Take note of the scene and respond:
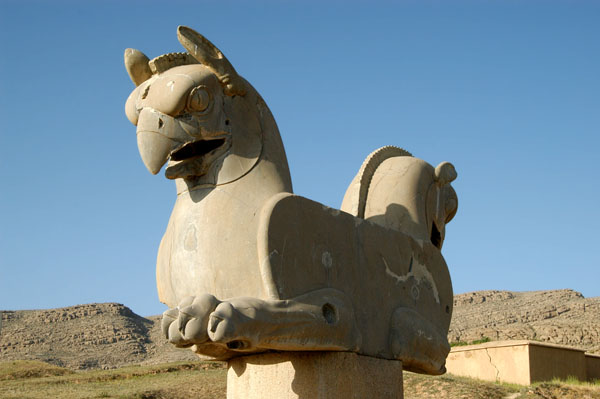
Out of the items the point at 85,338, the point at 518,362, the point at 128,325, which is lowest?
the point at 518,362

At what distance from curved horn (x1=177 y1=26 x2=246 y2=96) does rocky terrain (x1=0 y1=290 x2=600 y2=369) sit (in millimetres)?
23240

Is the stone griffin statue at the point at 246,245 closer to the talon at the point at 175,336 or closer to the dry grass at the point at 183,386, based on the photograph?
the talon at the point at 175,336

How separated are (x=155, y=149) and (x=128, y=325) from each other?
36.6m

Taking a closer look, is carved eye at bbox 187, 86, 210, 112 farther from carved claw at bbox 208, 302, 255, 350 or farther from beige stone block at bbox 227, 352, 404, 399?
beige stone block at bbox 227, 352, 404, 399

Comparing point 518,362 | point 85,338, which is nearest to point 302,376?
point 518,362

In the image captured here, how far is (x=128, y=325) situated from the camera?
4000 cm

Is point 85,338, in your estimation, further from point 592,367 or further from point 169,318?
point 169,318

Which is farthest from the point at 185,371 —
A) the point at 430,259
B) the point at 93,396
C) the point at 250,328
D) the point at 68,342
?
the point at 68,342

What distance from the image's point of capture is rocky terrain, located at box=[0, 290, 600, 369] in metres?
32.6

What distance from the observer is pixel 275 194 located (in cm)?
512

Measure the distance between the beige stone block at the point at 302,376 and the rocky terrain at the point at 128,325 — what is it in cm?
2252

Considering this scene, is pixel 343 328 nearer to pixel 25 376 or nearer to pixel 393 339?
pixel 393 339

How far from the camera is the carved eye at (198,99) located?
16.4ft

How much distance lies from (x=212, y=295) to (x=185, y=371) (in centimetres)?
1514
